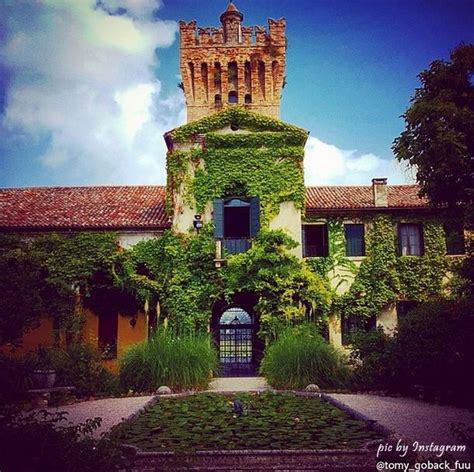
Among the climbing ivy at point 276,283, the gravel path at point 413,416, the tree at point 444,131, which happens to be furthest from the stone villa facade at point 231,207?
the gravel path at point 413,416

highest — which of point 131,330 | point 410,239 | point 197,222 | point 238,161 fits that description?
point 238,161

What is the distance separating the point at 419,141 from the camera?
16.6 meters

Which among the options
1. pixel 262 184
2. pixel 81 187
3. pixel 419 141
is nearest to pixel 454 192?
pixel 419 141

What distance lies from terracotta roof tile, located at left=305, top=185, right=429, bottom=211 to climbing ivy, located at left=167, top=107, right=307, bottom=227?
5.75 ft

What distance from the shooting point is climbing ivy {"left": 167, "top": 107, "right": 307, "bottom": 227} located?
21.1 metres

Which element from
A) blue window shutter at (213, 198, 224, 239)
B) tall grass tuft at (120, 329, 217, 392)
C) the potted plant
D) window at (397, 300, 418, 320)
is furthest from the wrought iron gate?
the potted plant

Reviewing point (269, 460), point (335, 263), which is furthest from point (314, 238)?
point (269, 460)

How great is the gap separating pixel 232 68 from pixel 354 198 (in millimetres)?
12946

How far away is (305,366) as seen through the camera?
46.7 feet

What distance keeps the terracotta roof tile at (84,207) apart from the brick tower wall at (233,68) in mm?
8341

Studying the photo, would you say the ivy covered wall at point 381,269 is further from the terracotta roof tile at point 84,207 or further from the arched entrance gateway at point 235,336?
the terracotta roof tile at point 84,207

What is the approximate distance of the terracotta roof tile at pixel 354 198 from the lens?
864 inches

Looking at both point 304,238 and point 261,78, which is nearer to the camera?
point 304,238

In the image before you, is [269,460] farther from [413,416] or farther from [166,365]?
[166,365]
